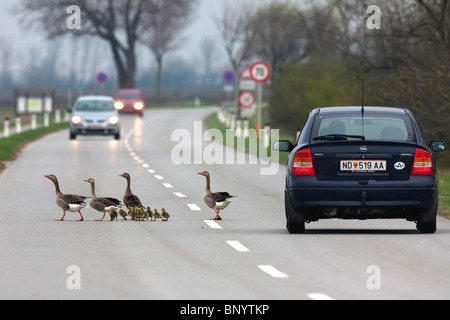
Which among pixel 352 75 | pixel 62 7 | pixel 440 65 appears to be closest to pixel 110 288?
pixel 440 65

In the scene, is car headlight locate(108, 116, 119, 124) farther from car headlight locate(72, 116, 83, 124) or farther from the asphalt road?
the asphalt road

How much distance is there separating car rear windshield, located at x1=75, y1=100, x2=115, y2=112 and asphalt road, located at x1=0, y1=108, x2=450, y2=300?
2294cm

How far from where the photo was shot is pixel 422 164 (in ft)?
42.8

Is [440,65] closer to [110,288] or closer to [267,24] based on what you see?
[110,288]

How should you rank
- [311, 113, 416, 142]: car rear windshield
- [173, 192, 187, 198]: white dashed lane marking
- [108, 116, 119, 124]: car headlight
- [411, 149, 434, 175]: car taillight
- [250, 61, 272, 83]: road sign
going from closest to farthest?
[411, 149, 434, 175]: car taillight → [311, 113, 416, 142]: car rear windshield → [173, 192, 187, 198]: white dashed lane marking → [250, 61, 272, 83]: road sign → [108, 116, 119, 124]: car headlight

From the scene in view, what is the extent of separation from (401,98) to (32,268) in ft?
65.9

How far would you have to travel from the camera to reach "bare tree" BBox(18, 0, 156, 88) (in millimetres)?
87562

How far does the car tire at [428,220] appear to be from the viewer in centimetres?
1314

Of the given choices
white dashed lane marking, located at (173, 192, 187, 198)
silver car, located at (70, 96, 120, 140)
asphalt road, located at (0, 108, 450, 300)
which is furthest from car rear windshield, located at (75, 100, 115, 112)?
white dashed lane marking, located at (173, 192, 187, 198)

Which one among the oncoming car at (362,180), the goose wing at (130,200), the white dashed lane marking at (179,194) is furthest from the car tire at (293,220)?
the white dashed lane marking at (179,194)

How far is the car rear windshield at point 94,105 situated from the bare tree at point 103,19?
4407 centimetres

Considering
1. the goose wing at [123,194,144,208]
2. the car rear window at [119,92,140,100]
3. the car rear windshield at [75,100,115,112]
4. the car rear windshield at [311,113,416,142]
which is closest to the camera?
the car rear windshield at [311,113,416,142]

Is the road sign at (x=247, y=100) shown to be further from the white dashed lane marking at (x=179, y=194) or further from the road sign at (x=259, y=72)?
the white dashed lane marking at (x=179, y=194)

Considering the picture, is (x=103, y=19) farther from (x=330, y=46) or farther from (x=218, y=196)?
(x=218, y=196)
